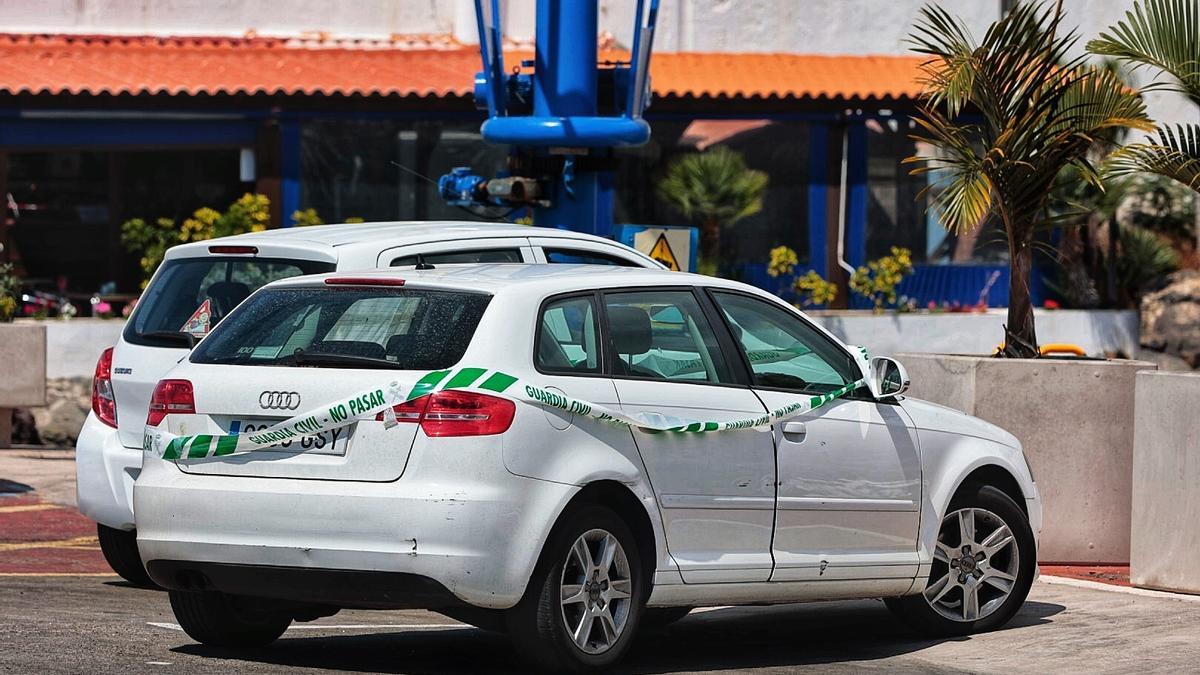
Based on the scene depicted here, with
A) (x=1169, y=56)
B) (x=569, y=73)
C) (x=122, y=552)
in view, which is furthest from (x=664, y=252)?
(x=122, y=552)

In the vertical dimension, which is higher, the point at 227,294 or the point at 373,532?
the point at 227,294

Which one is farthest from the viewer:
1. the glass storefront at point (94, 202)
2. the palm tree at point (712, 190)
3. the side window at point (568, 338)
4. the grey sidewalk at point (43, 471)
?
the palm tree at point (712, 190)

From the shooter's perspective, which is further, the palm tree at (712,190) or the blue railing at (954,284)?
the blue railing at (954,284)

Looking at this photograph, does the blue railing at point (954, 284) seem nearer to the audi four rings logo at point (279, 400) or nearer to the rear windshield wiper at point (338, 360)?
the rear windshield wiper at point (338, 360)

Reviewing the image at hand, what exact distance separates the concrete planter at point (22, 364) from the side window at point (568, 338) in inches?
433

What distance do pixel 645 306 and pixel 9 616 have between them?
3171mm

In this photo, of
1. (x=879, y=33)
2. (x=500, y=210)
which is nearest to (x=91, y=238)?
(x=500, y=210)

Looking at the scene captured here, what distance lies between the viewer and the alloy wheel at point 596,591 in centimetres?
721

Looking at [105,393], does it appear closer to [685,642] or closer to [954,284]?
[685,642]

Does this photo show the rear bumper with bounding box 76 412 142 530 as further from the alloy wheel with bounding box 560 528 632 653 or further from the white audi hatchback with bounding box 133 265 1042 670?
the alloy wheel with bounding box 560 528 632 653

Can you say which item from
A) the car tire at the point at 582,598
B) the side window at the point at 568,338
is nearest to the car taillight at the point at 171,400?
the side window at the point at 568,338

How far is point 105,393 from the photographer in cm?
966

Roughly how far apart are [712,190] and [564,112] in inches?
295

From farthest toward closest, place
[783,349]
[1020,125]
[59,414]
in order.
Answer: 1. [59,414]
2. [1020,125]
3. [783,349]
